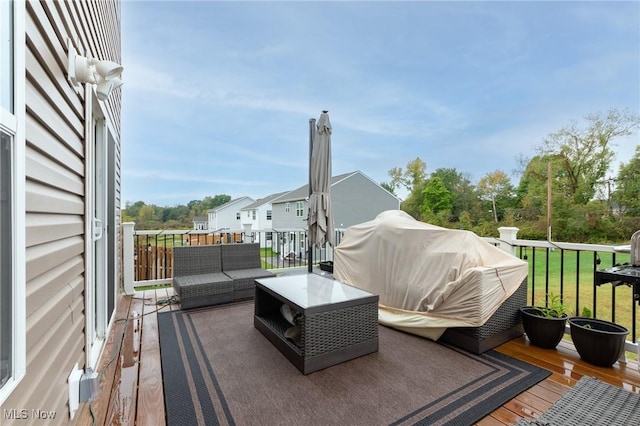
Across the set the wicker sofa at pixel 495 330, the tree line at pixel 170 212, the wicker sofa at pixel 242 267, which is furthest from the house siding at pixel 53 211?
the tree line at pixel 170 212

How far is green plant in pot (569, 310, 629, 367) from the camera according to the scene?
95.4 inches

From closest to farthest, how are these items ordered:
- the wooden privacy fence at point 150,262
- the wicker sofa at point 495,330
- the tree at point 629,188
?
1. the wicker sofa at point 495,330
2. the wooden privacy fence at point 150,262
3. the tree at point 629,188

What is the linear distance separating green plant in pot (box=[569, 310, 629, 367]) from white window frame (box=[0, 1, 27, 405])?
147 inches

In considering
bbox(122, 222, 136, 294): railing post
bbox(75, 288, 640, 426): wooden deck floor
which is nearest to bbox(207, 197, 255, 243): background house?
bbox(122, 222, 136, 294): railing post

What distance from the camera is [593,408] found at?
1.91 meters

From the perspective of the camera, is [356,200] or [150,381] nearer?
[150,381]

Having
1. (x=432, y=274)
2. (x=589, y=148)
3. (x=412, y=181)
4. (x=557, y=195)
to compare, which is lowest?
(x=432, y=274)

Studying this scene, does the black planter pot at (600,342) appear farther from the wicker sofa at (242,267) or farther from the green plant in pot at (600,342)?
the wicker sofa at (242,267)

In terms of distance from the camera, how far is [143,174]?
77.5 ft

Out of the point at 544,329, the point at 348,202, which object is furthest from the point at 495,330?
the point at 348,202

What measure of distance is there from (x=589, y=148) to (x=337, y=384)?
816 inches

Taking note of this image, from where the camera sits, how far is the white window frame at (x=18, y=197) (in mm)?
982

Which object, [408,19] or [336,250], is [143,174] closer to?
[408,19]

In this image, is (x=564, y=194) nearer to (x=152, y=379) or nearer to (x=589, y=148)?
(x=589, y=148)
